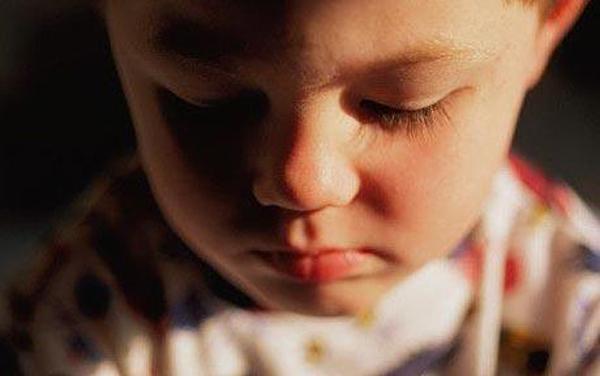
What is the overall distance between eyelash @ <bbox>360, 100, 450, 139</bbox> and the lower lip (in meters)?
0.09

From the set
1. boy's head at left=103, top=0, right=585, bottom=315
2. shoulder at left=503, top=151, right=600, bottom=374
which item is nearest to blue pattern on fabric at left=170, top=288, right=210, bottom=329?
boy's head at left=103, top=0, right=585, bottom=315

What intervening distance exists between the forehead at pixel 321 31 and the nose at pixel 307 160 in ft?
0.12

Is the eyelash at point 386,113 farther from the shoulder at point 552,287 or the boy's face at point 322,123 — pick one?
the shoulder at point 552,287

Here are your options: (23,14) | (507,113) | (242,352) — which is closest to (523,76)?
(507,113)

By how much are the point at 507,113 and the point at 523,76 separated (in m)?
0.03

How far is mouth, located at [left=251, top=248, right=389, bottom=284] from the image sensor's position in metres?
0.74

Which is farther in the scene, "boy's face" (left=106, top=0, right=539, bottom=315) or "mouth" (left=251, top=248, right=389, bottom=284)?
"mouth" (left=251, top=248, right=389, bottom=284)

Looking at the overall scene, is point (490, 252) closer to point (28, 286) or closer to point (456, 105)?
point (456, 105)

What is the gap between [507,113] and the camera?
0.74 metres

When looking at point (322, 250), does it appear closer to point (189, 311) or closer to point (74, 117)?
point (189, 311)

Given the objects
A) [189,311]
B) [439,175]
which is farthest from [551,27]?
[189,311]

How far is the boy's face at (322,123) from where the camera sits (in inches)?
24.6

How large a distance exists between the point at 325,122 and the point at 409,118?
0.06m

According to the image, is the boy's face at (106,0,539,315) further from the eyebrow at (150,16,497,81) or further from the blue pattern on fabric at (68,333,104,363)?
the blue pattern on fabric at (68,333,104,363)
